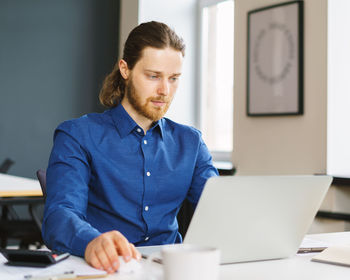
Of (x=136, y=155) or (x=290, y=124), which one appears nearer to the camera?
(x=136, y=155)

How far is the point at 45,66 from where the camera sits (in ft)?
15.4

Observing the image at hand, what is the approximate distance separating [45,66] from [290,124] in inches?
99.7

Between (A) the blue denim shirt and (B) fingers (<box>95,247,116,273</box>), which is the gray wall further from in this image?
(B) fingers (<box>95,247,116,273</box>)

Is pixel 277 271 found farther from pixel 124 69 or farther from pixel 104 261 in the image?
pixel 124 69

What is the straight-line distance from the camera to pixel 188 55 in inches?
171

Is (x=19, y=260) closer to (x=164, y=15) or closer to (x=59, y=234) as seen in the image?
(x=59, y=234)

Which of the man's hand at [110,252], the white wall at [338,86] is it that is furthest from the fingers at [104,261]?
the white wall at [338,86]

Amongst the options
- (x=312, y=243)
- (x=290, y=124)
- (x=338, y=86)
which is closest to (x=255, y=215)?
(x=312, y=243)

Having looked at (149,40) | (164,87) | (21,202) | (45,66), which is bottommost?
(21,202)

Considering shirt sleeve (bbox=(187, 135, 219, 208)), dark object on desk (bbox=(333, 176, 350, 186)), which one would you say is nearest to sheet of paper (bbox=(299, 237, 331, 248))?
shirt sleeve (bbox=(187, 135, 219, 208))

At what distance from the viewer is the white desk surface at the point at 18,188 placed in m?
2.80

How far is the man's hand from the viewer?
1023 millimetres

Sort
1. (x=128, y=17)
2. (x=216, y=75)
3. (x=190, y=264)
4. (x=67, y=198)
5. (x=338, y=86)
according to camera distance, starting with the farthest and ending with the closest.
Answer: (x=128, y=17), (x=216, y=75), (x=338, y=86), (x=67, y=198), (x=190, y=264)

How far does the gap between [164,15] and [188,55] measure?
389 millimetres
